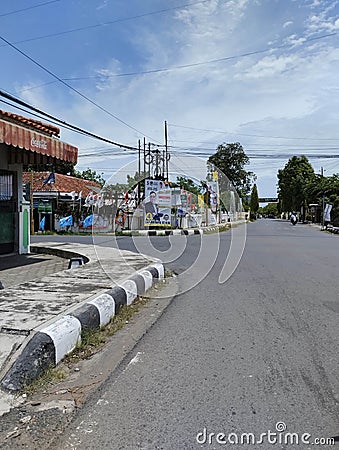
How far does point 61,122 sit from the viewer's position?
13.4 meters

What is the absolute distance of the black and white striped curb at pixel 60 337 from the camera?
11.9 feet

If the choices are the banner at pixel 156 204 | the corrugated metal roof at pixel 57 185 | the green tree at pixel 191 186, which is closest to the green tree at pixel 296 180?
the green tree at pixel 191 186

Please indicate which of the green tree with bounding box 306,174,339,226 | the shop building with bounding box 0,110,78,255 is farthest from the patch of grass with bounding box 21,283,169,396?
the green tree with bounding box 306,174,339,226

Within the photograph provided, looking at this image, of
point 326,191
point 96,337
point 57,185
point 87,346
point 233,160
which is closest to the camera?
point 87,346

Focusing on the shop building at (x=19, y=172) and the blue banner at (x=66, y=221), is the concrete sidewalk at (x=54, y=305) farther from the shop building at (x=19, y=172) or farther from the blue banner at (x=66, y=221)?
the blue banner at (x=66, y=221)

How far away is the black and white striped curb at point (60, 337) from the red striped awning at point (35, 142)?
131 inches

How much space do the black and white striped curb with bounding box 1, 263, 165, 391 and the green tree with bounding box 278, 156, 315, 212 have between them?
58759mm

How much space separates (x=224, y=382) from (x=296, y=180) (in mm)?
63672

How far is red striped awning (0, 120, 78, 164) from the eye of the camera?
25.5 feet

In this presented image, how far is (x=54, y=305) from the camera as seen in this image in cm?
543

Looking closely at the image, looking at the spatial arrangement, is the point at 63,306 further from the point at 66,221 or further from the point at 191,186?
the point at 191,186

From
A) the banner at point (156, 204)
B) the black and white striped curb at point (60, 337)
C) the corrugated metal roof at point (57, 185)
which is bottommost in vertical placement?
the black and white striped curb at point (60, 337)

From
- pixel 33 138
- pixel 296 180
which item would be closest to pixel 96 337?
pixel 33 138

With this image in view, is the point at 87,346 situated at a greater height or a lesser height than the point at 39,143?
lesser
